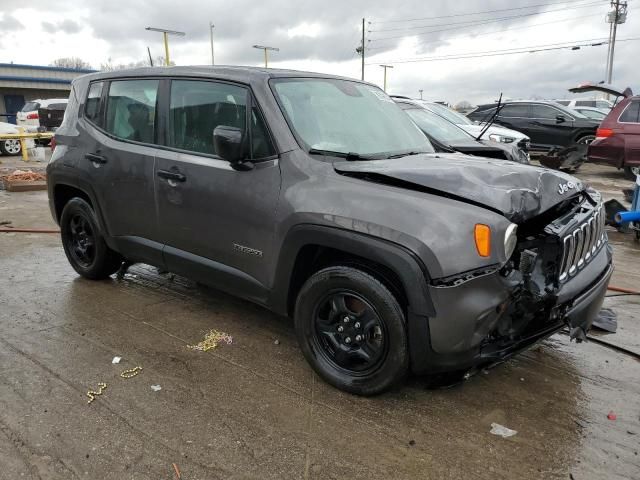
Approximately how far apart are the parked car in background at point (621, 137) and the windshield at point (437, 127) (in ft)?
15.4

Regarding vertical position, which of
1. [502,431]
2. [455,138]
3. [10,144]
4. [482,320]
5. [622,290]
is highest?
[455,138]

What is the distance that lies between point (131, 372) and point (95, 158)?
6.71 ft


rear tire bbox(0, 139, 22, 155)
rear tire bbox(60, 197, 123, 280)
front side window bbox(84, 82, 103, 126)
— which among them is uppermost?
front side window bbox(84, 82, 103, 126)

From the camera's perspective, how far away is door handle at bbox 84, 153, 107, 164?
14.6 ft

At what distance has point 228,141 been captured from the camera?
317cm

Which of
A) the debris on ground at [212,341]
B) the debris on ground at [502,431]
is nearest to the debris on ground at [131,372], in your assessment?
the debris on ground at [212,341]

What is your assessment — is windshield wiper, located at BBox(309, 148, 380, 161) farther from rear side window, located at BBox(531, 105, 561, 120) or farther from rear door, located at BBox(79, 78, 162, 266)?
rear side window, located at BBox(531, 105, 561, 120)

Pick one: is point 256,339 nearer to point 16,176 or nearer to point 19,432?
point 19,432

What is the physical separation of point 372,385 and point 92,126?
11.2 feet

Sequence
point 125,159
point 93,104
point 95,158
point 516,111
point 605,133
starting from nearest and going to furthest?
point 125,159 → point 95,158 → point 93,104 → point 605,133 → point 516,111

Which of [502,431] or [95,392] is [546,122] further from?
[95,392]

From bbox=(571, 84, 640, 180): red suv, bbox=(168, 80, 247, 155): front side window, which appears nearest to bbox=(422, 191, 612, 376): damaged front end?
bbox=(168, 80, 247, 155): front side window

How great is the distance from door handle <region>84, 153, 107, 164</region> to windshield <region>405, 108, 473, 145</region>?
433 centimetres

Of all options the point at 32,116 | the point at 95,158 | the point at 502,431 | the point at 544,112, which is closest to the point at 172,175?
the point at 95,158
